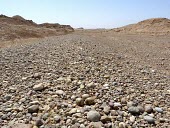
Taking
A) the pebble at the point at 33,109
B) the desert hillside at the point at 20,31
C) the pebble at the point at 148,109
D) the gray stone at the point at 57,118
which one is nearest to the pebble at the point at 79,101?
the gray stone at the point at 57,118

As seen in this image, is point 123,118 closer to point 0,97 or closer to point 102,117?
point 102,117

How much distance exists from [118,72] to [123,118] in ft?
10.3

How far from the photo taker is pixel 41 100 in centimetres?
475

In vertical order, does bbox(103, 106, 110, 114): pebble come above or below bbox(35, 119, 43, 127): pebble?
above

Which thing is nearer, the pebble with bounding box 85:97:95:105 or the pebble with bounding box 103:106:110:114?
the pebble with bounding box 103:106:110:114

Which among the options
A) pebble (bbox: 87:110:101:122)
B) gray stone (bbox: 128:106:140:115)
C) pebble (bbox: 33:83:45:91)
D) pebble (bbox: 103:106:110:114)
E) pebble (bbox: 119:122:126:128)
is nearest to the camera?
pebble (bbox: 119:122:126:128)

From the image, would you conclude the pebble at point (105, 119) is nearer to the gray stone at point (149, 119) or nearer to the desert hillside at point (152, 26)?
the gray stone at point (149, 119)

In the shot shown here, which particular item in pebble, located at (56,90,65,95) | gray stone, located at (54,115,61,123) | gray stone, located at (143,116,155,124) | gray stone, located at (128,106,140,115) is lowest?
gray stone, located at (143,116,155,124)

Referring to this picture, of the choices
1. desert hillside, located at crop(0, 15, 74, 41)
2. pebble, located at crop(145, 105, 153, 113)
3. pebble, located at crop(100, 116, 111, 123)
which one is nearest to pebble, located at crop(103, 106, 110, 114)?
pebble, located at crop(100, 116, 111, 123)

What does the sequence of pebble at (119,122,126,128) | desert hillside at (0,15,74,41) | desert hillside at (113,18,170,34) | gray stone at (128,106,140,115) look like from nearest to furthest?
1. pebble at (119,122,126,128)
2. gray stone at (128,106,140,115)
3. desert hillside at (0,15,74,41)
4. desert hillside at (113,18,170,34)

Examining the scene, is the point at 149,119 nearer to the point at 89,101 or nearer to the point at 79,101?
the point at 89,101

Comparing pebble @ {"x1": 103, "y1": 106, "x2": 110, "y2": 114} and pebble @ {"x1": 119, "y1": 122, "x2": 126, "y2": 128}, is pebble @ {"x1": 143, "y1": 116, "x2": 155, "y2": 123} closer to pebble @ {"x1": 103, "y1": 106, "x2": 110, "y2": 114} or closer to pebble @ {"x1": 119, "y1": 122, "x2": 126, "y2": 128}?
pebble @ {"x1": 119, "y1": 122, "x2": 126, "y2": 128}

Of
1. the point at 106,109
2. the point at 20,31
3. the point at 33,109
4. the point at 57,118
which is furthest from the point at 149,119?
the point at 20,31

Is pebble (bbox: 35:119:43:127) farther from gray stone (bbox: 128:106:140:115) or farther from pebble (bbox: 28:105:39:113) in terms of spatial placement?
gray stone (bbox: 128:106:140:115)
